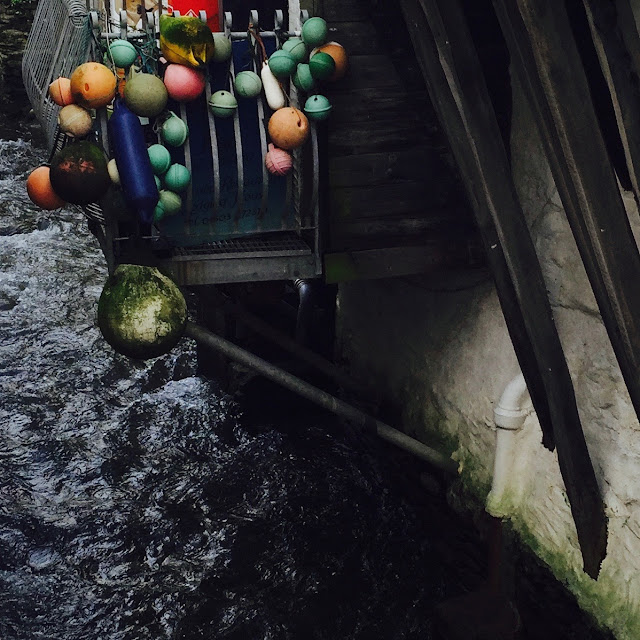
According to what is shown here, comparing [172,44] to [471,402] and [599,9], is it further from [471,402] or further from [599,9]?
[471,402]

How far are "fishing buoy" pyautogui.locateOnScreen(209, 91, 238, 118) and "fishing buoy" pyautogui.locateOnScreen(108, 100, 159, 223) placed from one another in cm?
39

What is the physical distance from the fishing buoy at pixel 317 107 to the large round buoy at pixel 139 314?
1096 mm

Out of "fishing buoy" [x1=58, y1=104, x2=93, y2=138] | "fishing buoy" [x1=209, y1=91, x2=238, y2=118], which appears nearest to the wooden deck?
"fishing buoy" [x1=209, y1=91, x2=238, y2=118]

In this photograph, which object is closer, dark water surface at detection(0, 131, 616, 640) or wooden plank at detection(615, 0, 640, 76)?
wooden plank at detection(615, 0, 640, 76)

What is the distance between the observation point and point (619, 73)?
2615 mm

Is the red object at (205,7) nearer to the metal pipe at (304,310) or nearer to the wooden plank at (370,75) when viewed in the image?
the metal pipe at (304,310)

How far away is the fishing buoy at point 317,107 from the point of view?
4.18 metres

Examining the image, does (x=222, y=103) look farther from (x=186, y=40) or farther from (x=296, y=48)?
(x=296, y=48)

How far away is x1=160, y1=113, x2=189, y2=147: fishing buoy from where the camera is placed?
4.08 m

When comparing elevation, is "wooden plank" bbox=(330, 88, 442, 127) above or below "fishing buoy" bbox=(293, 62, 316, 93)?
below

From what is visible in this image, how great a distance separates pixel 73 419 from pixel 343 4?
3.98 m

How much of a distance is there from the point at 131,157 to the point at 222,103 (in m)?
0.55

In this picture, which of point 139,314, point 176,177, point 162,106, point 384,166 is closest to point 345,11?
point 384,166

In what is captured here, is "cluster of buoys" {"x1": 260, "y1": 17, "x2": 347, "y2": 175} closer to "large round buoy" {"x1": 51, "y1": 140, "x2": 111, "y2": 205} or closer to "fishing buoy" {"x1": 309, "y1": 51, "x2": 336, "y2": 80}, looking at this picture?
"fishing buoy" {"x1": 309, "y1": 51, "x2": 336, "y2": 80}
